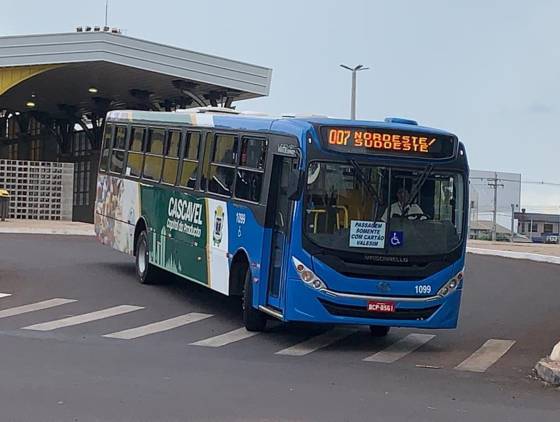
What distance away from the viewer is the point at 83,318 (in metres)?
14.4

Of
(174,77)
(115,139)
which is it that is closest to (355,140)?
(115,139)

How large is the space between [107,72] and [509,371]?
2738cm

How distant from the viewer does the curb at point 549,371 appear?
35.0 ft

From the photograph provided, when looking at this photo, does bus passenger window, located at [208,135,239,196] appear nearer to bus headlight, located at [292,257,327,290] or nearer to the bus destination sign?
the bus destination sign

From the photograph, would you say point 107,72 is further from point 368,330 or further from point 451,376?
point 451,376

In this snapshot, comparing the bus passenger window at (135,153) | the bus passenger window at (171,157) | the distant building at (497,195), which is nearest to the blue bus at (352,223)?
the bus passenger window at (171,157)

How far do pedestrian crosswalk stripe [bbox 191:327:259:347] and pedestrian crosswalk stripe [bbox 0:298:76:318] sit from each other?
11.2 ft

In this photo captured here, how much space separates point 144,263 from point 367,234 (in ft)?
22.3

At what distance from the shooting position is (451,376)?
11078 millimetres

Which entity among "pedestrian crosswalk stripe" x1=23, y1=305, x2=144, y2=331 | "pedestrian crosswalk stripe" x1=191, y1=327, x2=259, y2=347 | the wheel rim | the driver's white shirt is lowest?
"pedestrian crosswalk stripe" x1=23, y1=305, x2=144, y2=331

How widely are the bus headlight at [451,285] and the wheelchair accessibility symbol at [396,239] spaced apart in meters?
0.89

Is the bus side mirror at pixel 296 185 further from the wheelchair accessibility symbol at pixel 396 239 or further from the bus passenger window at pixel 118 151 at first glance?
the bus passenger window at pixel 118 151

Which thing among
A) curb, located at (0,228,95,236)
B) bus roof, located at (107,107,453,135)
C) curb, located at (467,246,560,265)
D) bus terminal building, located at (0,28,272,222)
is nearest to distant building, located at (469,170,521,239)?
bus terminal building, located at (0,28,272,222)

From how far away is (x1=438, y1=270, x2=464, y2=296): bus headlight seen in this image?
1275 cm
